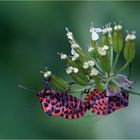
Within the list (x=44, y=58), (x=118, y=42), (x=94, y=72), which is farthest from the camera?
(x=44, y=58)

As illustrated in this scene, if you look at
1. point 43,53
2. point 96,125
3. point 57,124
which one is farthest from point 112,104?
point 43,53

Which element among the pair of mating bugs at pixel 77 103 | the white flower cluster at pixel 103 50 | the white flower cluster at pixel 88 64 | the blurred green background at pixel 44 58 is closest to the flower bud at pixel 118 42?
the white flower cluster at pixel 103 50

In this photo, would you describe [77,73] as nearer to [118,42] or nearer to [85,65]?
[85,65]

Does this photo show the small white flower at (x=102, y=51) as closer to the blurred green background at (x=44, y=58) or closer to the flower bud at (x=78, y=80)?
the flower bud at (x=78, y=80)

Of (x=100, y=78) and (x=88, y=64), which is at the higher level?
(x=88, y=64)

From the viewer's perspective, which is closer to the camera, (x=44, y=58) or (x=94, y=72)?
(x=94, y=72)

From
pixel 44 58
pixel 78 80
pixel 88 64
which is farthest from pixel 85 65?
pixel 44 58

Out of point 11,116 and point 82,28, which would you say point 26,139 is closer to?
point 11,116
